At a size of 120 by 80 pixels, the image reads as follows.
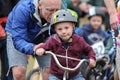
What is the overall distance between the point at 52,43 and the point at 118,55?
30.7 inches

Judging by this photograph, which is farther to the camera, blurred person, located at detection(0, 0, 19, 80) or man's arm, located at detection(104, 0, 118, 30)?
blurred person, located at detection(0, 0, 19, 80)

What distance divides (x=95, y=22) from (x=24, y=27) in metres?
5.15

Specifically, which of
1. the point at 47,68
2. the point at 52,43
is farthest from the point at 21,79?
the point at 52,43

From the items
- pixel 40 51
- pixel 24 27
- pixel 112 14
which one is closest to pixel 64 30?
pixel 40 51

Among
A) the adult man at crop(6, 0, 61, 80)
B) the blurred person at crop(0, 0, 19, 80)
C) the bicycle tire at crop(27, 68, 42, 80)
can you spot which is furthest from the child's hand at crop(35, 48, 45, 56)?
the bicycle tire at crop(27, 68, 42, 80)

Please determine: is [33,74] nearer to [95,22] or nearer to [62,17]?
[62,17]

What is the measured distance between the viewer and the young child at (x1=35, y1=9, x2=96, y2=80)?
712 cm

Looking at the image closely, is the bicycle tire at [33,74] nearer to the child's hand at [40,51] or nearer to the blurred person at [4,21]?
the blurred person at [4,21]

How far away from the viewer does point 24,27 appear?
7625mm

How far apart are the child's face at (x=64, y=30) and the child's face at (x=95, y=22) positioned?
5381mm

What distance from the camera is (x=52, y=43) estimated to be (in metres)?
7.18

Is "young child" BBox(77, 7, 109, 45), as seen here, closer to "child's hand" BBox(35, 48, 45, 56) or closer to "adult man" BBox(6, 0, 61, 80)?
"adult man" BBox(6, 0, 61, 80)

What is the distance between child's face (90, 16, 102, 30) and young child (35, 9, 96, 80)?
5286mm

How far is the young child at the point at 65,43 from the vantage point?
23.4ft
